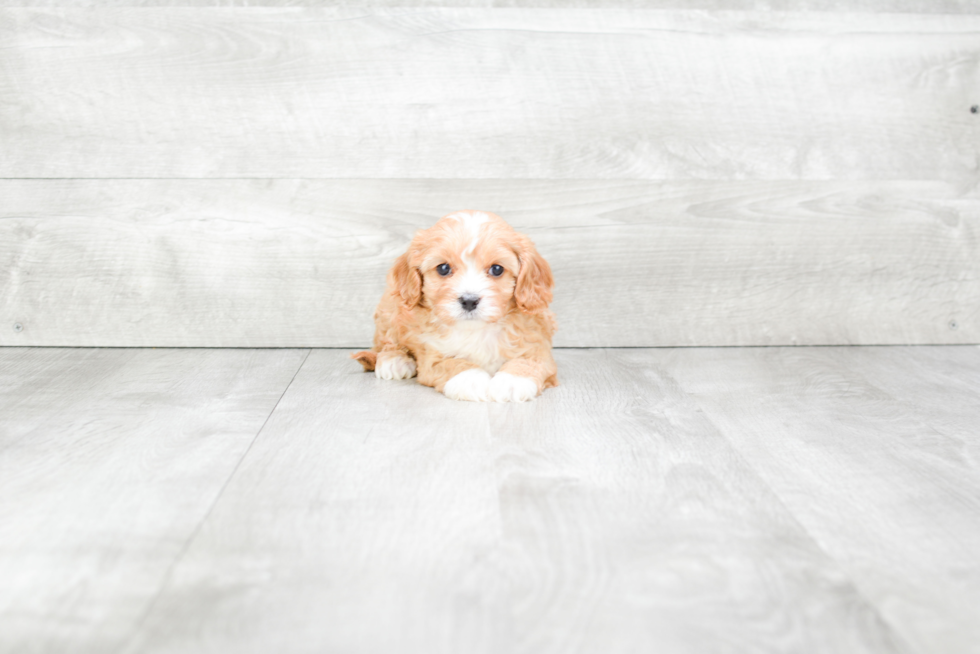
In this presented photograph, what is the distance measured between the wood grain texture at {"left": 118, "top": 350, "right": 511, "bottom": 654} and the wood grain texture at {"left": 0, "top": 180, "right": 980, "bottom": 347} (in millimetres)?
681

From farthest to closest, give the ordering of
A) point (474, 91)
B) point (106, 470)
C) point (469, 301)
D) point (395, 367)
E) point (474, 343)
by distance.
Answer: point (474, 91) < point (395, 367) < point (474, 343) < point (469, 301) < point (106, 470)

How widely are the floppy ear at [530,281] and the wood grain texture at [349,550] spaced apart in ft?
0.86

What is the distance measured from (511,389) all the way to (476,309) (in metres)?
0.17

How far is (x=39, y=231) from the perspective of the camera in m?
2.05

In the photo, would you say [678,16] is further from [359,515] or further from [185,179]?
[359,515]

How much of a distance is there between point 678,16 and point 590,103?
31cm

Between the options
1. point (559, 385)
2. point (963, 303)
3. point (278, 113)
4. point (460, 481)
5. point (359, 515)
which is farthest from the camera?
point (963, 303)

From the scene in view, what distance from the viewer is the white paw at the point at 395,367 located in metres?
1.80

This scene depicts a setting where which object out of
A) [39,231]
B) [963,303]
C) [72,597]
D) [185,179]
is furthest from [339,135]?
[963,303]

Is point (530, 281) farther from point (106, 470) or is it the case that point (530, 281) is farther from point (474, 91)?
point (106, 470)

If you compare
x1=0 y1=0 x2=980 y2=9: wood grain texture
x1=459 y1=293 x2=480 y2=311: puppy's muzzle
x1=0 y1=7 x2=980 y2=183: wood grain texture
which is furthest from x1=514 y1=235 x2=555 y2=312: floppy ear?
x1=0 y1=0 x2=980 y2=9: wood grain texture

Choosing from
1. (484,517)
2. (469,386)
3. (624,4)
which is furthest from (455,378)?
(624,4)

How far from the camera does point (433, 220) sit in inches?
81.7

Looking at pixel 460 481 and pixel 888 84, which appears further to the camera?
pixel 888 84
